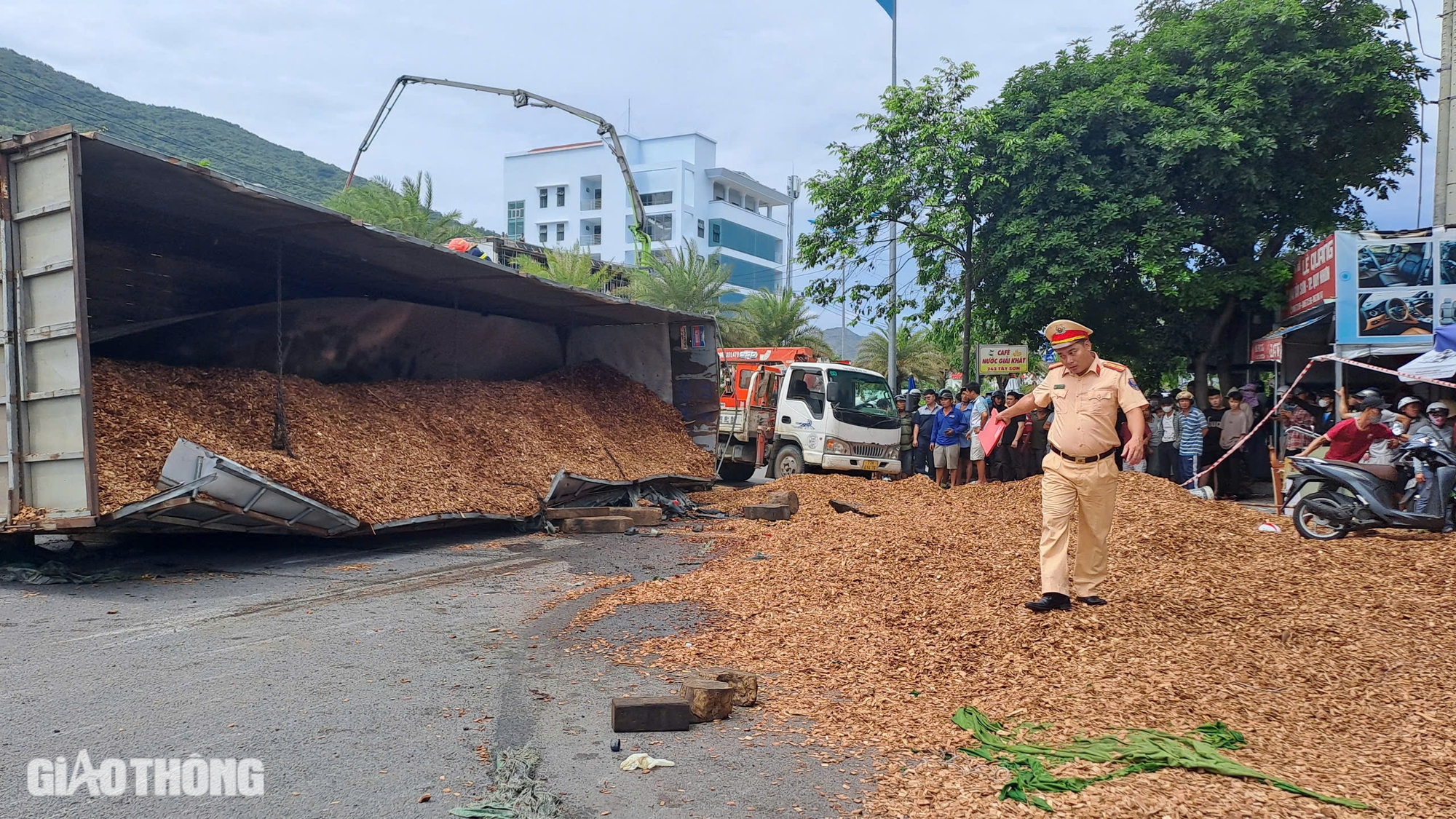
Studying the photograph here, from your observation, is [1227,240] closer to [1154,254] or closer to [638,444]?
[1154,254]

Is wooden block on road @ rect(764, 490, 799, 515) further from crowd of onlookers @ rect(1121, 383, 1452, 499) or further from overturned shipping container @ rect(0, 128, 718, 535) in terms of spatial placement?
crowd of onlookers @ rect(1121, 383, 1452, 499)

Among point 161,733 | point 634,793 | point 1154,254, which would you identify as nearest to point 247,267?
point 161,733

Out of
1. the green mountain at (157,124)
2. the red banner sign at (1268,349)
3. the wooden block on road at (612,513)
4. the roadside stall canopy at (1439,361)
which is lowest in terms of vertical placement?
the wooden block on road at (612,513)

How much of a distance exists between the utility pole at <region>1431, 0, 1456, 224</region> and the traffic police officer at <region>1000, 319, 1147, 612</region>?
34.7 feet

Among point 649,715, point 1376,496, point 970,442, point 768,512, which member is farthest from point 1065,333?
point 970,442

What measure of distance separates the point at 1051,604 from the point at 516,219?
6096 centimetres

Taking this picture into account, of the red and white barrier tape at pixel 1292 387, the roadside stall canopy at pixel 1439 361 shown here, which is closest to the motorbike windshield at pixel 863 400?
the red and white barrier tape at pixel 1292 387

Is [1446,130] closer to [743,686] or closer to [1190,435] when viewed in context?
[1190,435]

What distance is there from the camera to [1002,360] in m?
17.4

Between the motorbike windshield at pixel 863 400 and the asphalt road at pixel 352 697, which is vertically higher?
the motorbike windshield at pixel 863 400

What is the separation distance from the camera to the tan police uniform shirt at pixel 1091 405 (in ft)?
19.6

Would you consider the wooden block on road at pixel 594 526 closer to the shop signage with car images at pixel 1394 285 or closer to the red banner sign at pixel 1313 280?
the shop signage with car images at pixel 1394 285

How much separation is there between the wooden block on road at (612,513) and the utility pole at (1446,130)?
11.5m

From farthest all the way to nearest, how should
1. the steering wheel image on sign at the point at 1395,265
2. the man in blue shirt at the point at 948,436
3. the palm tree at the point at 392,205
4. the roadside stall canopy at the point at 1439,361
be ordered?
the palm tree at the point at 392,205 < the man in blue shirt at the point at 948,436 < the steering wheel image on sign at the point at 1395,265 < the roadside stall canopy at the point at 1439,361
